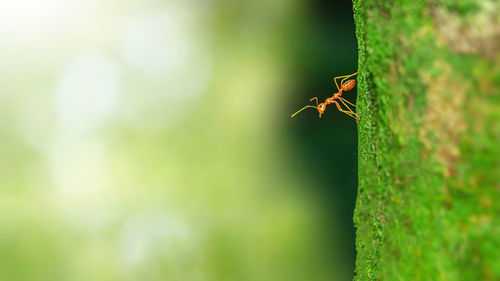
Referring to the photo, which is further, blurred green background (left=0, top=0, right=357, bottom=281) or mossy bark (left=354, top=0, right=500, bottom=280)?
blurred green background (left=0, top=0, right=357, bottom=281)

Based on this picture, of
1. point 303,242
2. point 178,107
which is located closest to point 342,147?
point 303,242

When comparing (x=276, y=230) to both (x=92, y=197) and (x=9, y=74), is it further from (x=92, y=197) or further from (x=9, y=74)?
(x=9, y=74)

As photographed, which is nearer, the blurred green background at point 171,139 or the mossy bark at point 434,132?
the mossy bark at point 434,132

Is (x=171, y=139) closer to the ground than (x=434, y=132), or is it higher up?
higher up

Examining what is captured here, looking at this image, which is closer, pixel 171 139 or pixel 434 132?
pixel 434 132
